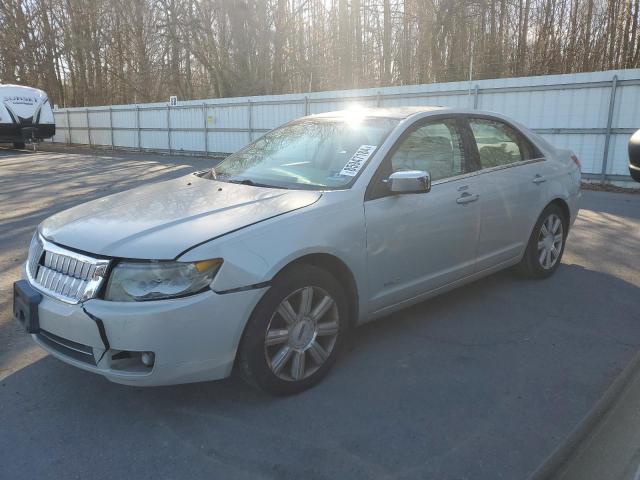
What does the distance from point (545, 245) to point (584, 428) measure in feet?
8.23

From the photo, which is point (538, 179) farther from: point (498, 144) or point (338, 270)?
point (338, 270)

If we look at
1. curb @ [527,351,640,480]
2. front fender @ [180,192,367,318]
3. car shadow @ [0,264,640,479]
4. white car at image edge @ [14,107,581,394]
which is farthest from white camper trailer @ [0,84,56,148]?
curb @ [527,351,640,480]

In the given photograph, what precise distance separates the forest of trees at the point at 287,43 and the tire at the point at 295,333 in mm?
14678

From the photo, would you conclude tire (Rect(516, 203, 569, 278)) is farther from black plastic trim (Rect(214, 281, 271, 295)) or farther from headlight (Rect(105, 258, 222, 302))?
headlight (Rect(105, 258, 222, 302))

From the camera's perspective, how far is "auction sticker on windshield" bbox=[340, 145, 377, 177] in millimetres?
3538

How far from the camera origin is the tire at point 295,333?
9.41ft

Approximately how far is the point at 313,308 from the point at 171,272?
866mm

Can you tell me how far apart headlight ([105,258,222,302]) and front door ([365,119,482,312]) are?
1.13m

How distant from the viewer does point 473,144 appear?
14.1ft

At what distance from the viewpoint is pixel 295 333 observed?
10.1 ft

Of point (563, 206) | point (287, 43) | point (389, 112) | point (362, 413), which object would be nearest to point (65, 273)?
point (362, 413)

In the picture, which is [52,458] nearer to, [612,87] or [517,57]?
[612,87]

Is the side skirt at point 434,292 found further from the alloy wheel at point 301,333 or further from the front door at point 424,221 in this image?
the alloy wheel at point 301,333

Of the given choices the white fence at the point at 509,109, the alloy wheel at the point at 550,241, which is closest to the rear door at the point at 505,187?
the alloy wheel at the point at 550,241
